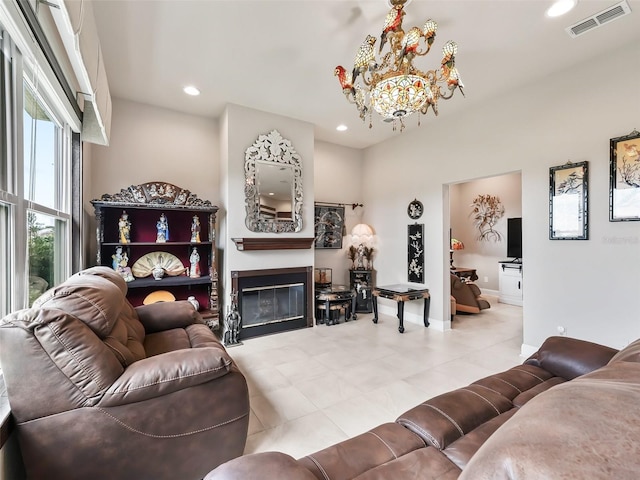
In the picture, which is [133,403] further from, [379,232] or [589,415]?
[379,232]

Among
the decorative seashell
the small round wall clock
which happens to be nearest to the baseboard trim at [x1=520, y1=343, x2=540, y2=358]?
the small round wall clock

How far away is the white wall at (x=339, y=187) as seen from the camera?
17.5 feet

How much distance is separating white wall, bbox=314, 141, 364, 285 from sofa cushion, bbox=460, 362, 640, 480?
474cm

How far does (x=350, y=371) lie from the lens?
2.91 metres

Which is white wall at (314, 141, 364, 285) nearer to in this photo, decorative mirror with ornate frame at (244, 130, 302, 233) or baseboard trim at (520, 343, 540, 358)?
decorative mirror with ornate frame at (244, 130, 302, 233)

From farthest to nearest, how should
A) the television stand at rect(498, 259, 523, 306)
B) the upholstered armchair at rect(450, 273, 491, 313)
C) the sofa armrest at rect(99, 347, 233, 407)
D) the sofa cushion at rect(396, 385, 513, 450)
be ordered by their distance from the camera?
1. the television stand at rect(498, 259, 523, 306)
2. the upholstered armchair at rect(450, 273, 491, 313)
3. the sofa armrest at rect(99, 347, 233, 407)
4. the sofa cushion at rect(396, 385, 513, 450)

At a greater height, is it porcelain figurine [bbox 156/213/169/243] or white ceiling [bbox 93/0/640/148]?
Result: white ceiling [bbox 93/0/640/148]

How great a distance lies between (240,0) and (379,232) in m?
4.02

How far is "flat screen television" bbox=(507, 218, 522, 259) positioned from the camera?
20.5 feet

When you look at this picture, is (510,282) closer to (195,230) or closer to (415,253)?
(415,253)

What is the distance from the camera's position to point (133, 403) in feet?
4.47

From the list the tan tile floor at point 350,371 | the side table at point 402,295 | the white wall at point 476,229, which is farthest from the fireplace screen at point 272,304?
the white wall at point 476,229

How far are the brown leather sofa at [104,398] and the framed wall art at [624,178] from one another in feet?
11.7

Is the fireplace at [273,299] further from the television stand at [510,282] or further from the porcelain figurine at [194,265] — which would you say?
the television stand at [510,282]
